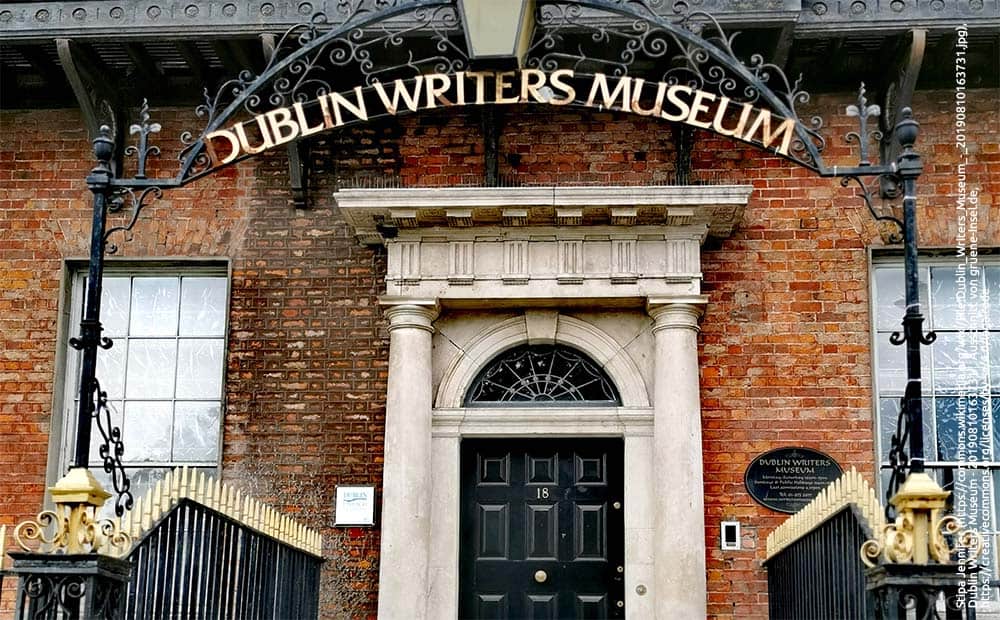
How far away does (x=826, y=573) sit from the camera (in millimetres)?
7688

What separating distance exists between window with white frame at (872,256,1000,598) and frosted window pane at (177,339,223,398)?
524 centimetres

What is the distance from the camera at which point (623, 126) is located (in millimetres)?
10977

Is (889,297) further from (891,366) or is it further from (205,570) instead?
(205,570)

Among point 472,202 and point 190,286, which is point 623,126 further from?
point 190,286

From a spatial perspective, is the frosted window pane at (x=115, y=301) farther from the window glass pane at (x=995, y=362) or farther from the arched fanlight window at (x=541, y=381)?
the window glass pane at (x=995, y=362)

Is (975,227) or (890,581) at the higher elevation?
(975,227)

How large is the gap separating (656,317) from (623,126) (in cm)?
169

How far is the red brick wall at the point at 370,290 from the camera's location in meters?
10.3

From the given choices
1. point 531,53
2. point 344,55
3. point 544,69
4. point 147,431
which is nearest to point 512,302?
point 531,53

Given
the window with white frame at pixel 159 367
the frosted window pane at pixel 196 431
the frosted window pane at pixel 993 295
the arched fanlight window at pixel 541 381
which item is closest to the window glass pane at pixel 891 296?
the frosted window pane at pixel 993 295

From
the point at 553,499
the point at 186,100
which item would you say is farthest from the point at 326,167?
the point at 553,499

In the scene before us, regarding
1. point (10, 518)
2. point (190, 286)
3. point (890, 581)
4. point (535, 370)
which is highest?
point (190, 286)

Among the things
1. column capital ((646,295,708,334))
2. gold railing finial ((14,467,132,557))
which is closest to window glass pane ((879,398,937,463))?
column capital ((646,295,708,334))

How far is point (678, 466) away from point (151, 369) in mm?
4359
